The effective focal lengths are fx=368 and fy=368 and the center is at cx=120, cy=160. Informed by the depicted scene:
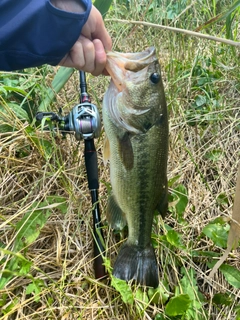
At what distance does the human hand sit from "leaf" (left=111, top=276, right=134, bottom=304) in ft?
3.20

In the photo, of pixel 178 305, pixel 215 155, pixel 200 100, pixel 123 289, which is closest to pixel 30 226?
pixel 123 289

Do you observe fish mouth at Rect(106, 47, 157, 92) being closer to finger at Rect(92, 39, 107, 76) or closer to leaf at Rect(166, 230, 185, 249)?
finger at Rect(92, 39, 107, 76)

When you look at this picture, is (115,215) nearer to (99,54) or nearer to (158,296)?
(158,296)

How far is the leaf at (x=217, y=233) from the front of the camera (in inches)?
75.3

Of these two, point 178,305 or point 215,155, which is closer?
point 178,305

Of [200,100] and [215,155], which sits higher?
[200,100]

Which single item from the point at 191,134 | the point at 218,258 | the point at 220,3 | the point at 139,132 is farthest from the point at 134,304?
the point at 220,3

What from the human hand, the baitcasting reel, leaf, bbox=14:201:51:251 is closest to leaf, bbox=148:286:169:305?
leaf, bbox=14:201:51:251

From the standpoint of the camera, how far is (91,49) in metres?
1.56

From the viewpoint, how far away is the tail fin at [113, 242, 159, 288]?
174 centimetres

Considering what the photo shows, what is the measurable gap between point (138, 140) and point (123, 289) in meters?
0.70

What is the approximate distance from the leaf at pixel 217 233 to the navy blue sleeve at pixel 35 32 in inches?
45.4

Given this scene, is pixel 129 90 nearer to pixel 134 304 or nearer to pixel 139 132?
pixel 139 132

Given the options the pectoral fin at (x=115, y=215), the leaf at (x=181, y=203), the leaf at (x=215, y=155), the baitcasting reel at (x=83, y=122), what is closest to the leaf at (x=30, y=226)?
the pectoral fin at (x=115, y=215)
